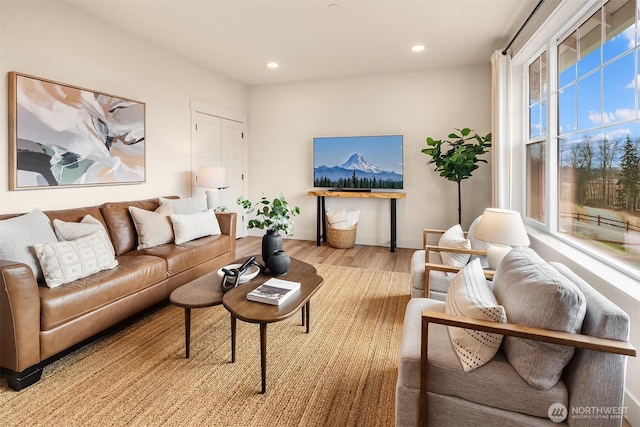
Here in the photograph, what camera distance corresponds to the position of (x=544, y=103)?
3.07m

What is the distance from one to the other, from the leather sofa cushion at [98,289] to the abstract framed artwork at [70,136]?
3.57ft

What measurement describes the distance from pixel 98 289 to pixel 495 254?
2.79 meters

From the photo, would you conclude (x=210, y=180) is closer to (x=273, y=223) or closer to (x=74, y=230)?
(x=74, y=230)

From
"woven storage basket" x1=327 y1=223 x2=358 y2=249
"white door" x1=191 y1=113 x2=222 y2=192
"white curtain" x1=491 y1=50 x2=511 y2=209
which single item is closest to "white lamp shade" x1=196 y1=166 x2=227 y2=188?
"white door" x1=191 y1=113 x2=222 y2=192

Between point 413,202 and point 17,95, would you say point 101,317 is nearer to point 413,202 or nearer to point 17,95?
point 17,95

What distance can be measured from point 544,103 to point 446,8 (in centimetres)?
129

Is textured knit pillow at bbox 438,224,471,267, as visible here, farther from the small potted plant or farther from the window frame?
the small potted plant

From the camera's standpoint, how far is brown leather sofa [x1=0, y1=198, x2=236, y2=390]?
69.2 inches

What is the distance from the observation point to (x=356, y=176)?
17.5 ft

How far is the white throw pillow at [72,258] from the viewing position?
2045 mm

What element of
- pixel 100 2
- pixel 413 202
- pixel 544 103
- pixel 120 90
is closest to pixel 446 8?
pixel 544 103

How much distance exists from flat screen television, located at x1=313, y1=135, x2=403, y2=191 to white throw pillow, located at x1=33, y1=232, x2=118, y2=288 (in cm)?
364

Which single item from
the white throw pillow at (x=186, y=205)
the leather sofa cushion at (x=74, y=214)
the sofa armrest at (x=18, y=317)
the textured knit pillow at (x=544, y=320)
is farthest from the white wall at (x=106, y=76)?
the textured knit pillow at (x=544, y=320)

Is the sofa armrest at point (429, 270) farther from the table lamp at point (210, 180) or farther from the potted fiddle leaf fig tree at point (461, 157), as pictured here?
the table lamp at point (210, 180)
